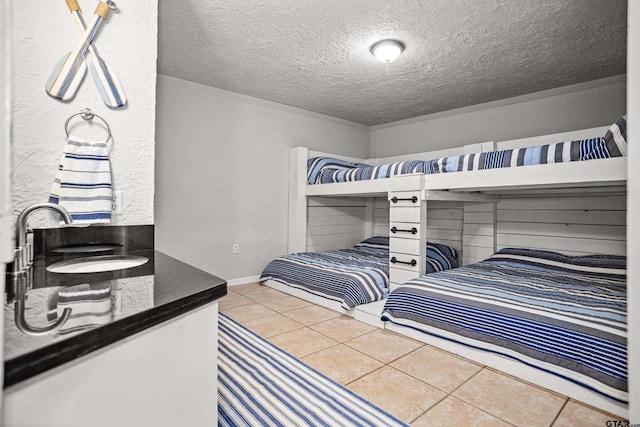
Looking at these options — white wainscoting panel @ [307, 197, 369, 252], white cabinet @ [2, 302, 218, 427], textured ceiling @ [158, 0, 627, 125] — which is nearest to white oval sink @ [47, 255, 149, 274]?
white cabinet @ [2, 302, 218, 427]

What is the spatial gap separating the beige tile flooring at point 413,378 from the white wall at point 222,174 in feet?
3.26

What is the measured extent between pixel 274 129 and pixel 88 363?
3.09 m

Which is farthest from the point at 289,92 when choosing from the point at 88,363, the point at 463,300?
the point at 88,363

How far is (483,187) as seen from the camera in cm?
206

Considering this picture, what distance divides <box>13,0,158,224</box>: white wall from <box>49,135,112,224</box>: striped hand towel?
0.04m

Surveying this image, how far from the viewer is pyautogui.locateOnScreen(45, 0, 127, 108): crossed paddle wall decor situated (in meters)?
1.24

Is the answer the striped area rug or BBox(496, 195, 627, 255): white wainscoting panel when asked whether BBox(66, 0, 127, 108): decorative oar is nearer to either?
the striped area rug

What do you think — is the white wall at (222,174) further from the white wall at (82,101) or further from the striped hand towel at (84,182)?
the striped hand towel at (84,182)

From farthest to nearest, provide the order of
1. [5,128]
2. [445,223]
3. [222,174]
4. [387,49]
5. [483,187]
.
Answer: [445,223], [222,174], [387,49], [483,187], [5,128]

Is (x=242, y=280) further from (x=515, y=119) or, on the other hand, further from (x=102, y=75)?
(x=515, y=119)

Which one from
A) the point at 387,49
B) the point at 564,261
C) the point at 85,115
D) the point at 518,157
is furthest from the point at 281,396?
the point at 564,261

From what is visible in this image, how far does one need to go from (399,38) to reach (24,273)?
2.23 m

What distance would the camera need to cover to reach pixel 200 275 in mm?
934

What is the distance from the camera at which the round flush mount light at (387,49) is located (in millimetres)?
2184
